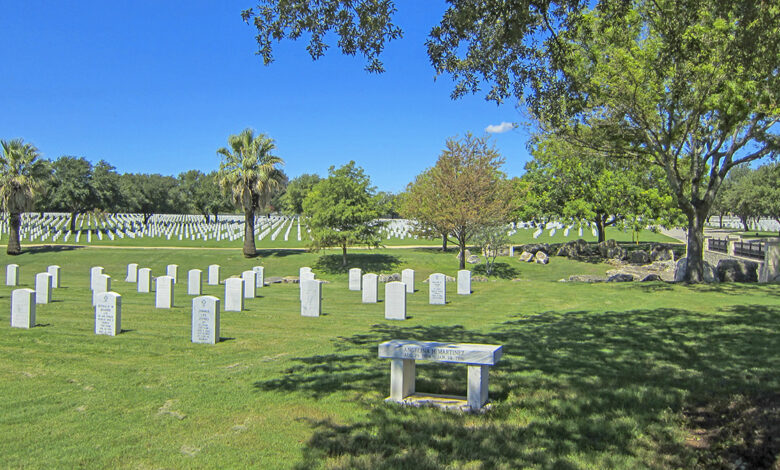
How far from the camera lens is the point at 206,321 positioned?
10.7 meters

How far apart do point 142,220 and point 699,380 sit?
3481 inches

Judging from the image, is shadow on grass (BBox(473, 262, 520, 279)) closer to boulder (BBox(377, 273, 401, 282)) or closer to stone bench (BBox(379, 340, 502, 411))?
boulder (BBox(377, 273, 401, 282))

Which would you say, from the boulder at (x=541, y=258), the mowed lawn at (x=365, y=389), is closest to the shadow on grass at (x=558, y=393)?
the mowed lawn at (x=365, y=389)

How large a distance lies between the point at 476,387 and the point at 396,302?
8.29m

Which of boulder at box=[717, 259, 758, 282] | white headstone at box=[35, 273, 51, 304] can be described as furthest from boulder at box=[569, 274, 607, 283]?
white headstone at box=[35, 273, 51, 304]

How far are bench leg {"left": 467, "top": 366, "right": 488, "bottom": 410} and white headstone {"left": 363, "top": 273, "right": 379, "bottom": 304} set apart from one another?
11.9 meters

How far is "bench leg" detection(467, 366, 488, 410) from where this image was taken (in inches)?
244

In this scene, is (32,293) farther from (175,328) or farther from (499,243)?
(499,243)

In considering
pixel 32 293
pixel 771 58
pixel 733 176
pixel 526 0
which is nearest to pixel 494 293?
pixel 771 58

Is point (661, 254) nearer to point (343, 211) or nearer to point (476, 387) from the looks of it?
point (343, 211)

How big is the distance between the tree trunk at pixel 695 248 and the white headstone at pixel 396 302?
1221cm

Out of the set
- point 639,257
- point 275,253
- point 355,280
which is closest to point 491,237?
point 355,280

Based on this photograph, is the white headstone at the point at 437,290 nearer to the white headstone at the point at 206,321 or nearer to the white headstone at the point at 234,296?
the white headstone at the point at 234,296

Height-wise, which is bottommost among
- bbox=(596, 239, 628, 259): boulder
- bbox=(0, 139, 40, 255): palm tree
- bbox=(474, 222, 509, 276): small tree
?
bbox=(596, 239, 628, 259): boulder
